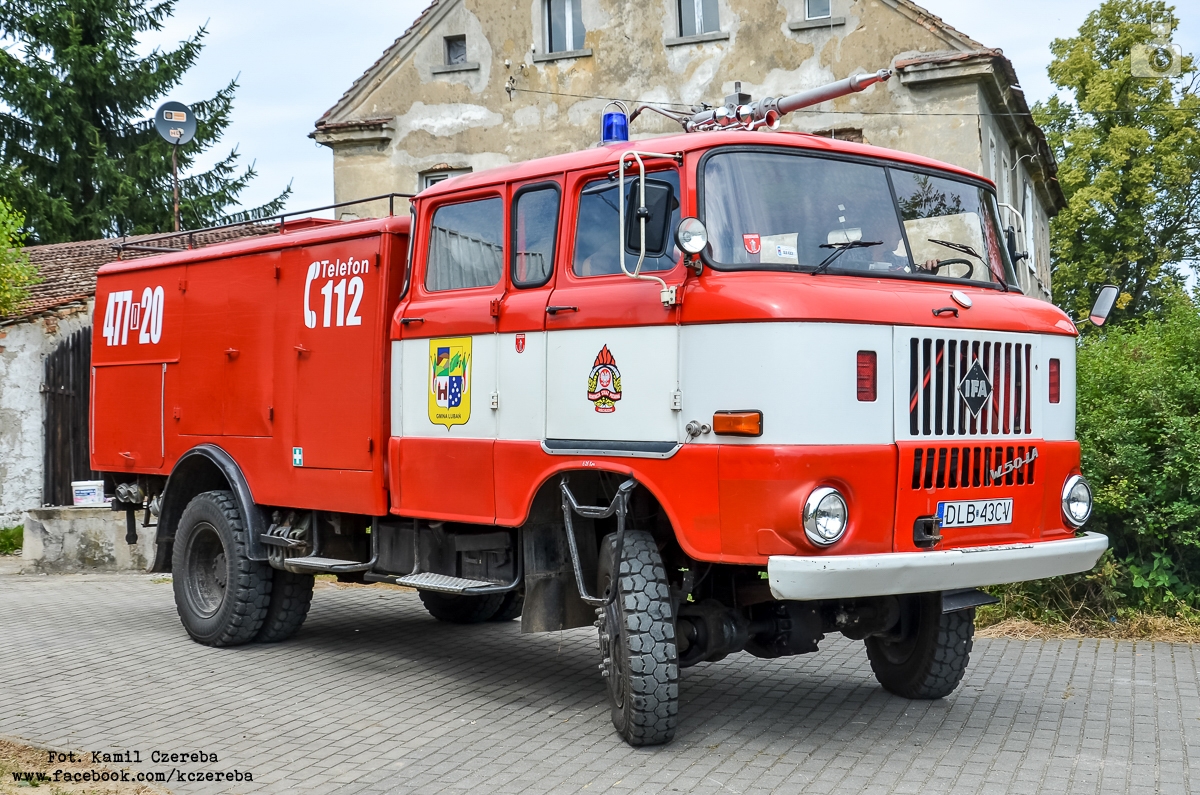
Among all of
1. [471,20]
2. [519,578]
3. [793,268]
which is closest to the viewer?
[793,268]

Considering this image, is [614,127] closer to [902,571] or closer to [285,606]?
[902,571]

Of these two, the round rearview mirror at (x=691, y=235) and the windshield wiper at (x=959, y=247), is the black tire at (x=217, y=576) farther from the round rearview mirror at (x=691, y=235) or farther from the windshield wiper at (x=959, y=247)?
the windshield wiper at (x=959, y=247)

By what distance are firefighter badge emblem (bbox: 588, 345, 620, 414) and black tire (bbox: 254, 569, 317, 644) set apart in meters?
3.41

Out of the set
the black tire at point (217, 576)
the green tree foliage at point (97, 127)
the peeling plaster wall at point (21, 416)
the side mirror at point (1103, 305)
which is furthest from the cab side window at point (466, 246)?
the green tree foliage at point (97, 127)

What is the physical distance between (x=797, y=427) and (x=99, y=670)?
506 cm

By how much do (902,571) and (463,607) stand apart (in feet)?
16.2

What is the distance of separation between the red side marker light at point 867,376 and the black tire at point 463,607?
4.65m

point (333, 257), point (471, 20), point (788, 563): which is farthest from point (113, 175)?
point (788, 563)

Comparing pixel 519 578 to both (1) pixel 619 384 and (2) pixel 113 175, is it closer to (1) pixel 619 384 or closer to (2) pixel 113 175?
(1) pixel 619 384

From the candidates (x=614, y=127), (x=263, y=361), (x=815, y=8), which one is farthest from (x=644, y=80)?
(x=614, y=127)

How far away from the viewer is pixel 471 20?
67.5ft

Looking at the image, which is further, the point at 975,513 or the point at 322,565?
the point at 322,565

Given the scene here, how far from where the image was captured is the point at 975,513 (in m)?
5.91

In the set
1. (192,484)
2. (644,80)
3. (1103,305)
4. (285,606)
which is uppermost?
(644,80)
